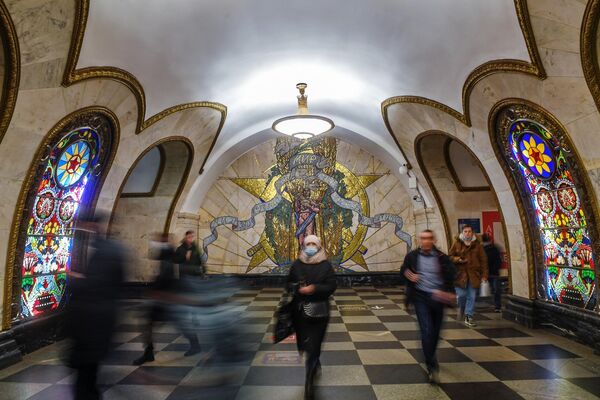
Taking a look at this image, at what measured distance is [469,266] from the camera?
203 inches

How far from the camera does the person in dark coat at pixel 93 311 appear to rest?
2.29 m

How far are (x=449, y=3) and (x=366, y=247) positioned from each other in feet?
20.5

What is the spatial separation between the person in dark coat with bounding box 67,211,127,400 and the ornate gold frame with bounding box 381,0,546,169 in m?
3.82

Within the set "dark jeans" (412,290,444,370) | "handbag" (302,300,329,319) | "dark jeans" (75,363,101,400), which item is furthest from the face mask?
"dark jeans" (75,363,101,400)

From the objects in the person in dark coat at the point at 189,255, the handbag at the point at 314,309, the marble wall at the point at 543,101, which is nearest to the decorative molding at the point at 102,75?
the person in dark coat at the point at 189,255

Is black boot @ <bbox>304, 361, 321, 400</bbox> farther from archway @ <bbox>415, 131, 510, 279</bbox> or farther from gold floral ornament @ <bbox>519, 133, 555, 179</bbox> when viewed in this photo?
archway @ <bbox>415, 131, 510, 279</bbox>

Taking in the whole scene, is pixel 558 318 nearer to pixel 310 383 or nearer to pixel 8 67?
pixel 310 383

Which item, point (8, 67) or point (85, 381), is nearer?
point (85, 381)

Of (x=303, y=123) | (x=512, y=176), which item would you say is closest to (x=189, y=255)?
(x=303, y=123)

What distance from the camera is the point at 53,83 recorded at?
3752 mm

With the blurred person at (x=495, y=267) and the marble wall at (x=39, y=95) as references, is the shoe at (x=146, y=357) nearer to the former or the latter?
the marble wall at (x=39, y=95)

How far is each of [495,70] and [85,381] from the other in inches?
184

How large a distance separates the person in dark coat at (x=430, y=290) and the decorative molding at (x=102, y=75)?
349 cm

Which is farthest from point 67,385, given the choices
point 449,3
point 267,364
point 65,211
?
point 449,3
